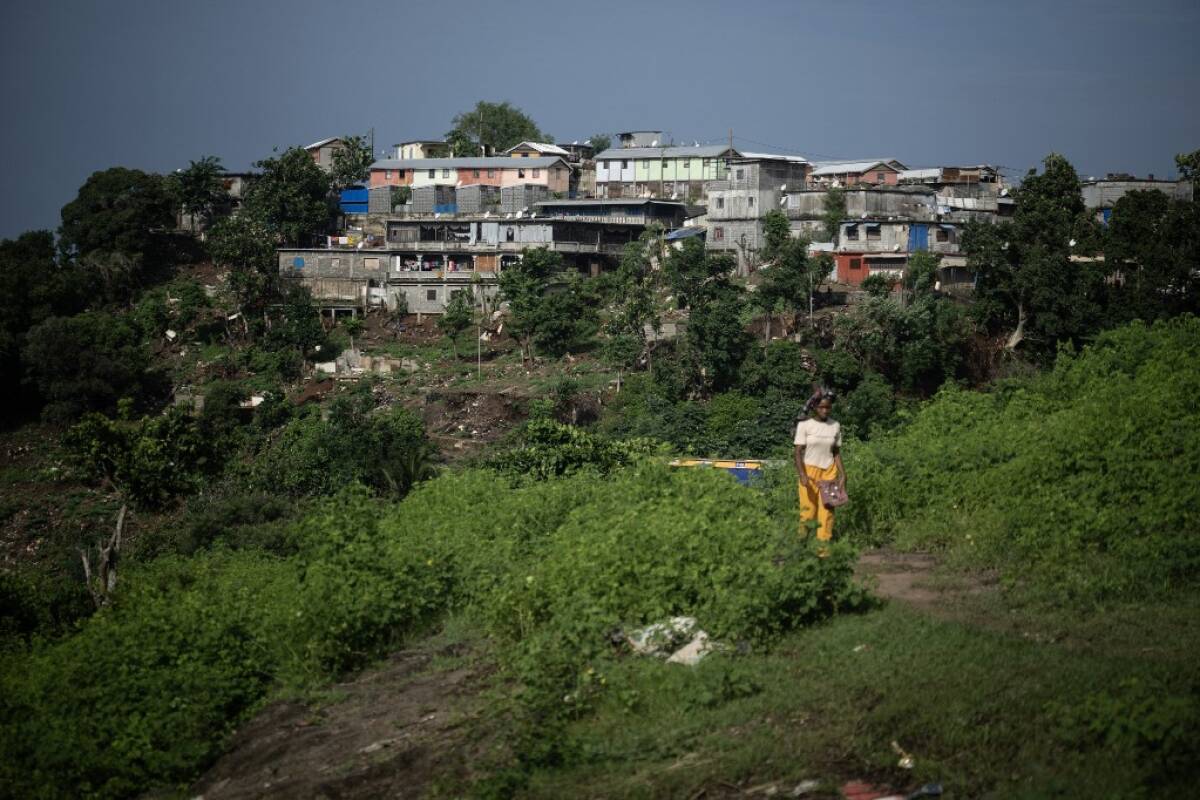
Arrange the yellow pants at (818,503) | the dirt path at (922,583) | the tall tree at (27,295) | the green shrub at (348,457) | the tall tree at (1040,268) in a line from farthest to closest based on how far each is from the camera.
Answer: the tall tree at (27,295), the tall tree at (1040,268), the green shrub at (348,457), the yellow pants at (818,503), the dirt path at (922,583)

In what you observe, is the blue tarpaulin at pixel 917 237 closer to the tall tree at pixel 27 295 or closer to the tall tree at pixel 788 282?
the tall tree at pixel 788 282

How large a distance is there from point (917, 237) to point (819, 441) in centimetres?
3476

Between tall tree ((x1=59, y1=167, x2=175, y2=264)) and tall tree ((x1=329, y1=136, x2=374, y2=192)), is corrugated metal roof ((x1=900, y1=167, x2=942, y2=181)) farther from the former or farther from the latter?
tall tree ((x1=59, y1=167, x2=175, y2=264))

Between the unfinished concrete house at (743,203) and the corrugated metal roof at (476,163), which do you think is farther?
the corrugated metal roof at (476,163)

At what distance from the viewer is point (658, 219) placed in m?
50.1

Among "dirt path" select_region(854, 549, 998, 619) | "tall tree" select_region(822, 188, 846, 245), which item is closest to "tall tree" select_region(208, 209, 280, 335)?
"tall tree" select_region(822, 188, 846, 245)

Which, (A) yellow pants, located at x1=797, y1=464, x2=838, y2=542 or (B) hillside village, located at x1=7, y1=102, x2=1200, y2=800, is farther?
(A) yellow pants, located at x1=797, y1=464, x2=838, y2=542

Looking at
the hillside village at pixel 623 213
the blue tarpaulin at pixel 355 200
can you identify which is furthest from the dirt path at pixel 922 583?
the blue tarpaulin at pixel 355 200

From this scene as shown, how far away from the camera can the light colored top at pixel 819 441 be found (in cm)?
1009

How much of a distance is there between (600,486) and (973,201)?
39463 mm

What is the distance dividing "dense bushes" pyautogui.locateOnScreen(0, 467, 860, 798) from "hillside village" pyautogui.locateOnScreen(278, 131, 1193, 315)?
31.0m

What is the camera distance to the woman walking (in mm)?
10070

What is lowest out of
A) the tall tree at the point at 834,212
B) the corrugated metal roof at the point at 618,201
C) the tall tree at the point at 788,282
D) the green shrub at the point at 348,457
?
the green shrub at the point at 348,457

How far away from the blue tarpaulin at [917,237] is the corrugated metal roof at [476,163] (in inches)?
663
